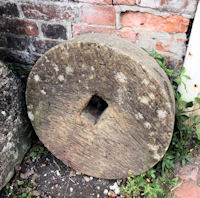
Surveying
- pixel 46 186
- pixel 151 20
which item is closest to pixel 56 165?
pixel 46 186

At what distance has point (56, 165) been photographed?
181 cm

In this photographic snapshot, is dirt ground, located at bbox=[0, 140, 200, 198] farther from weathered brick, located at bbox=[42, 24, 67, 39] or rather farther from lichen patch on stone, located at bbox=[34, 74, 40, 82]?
weathered brick, located at bbox=[42, 24, 67, 39]

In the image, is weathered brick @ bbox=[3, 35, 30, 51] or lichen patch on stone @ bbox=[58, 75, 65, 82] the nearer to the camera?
lichen patch on stone @ bbox=[58, 75, 65, 82]

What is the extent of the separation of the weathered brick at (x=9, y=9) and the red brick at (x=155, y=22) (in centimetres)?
73

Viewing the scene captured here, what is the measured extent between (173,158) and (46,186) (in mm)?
856

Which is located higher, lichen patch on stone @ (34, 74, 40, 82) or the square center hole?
lichen patch on stone @ (34, 74, 40, 82)

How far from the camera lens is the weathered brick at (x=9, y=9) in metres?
1.68

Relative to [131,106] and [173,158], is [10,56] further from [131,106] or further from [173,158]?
[173,158]

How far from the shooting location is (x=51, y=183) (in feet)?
5.64

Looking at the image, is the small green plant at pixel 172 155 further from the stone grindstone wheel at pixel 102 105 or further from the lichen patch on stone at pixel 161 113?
the lichen patch on stone at pixel 161 113

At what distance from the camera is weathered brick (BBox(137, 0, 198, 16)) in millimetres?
1317

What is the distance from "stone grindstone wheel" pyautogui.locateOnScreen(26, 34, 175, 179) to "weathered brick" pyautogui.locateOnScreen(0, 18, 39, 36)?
43 centimetres

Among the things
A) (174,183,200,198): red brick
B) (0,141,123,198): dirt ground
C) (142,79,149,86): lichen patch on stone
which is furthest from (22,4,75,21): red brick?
(174,183,200,198): red brick

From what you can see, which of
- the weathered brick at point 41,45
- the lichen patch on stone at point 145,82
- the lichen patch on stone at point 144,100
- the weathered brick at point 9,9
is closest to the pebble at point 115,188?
the lichen patch on stone at point 144,100
